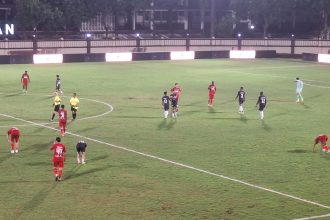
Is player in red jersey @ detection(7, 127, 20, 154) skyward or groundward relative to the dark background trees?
groundward

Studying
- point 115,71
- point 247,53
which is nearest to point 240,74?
point 115,71

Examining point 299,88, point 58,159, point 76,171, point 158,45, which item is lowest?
point 76,171

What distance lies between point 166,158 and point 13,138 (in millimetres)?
6343

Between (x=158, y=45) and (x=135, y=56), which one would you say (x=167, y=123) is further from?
(x=158, y=45)

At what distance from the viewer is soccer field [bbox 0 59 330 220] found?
56.0 feet

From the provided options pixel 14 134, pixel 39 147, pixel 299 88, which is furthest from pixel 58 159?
pixel 299 88

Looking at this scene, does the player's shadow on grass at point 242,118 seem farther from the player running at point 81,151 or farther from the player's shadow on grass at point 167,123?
the player running at point 81,151

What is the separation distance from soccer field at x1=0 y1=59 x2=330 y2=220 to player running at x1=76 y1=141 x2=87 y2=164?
326 mm

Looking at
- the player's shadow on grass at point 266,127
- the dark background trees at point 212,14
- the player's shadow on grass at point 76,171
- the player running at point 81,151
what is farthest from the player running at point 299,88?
the dark background trees at point 212,14

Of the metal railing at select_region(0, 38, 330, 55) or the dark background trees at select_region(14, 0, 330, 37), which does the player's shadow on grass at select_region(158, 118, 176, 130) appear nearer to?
the metal railing at select_region(0, 38, 330, 55)

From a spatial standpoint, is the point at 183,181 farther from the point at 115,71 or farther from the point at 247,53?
the point at 247,53

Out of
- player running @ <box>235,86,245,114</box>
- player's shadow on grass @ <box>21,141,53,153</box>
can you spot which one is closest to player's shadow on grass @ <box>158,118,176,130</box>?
player running @ <box>235,86,245,114</box>

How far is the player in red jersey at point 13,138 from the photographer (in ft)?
75.2

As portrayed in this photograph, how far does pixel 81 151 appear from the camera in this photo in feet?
70.1
